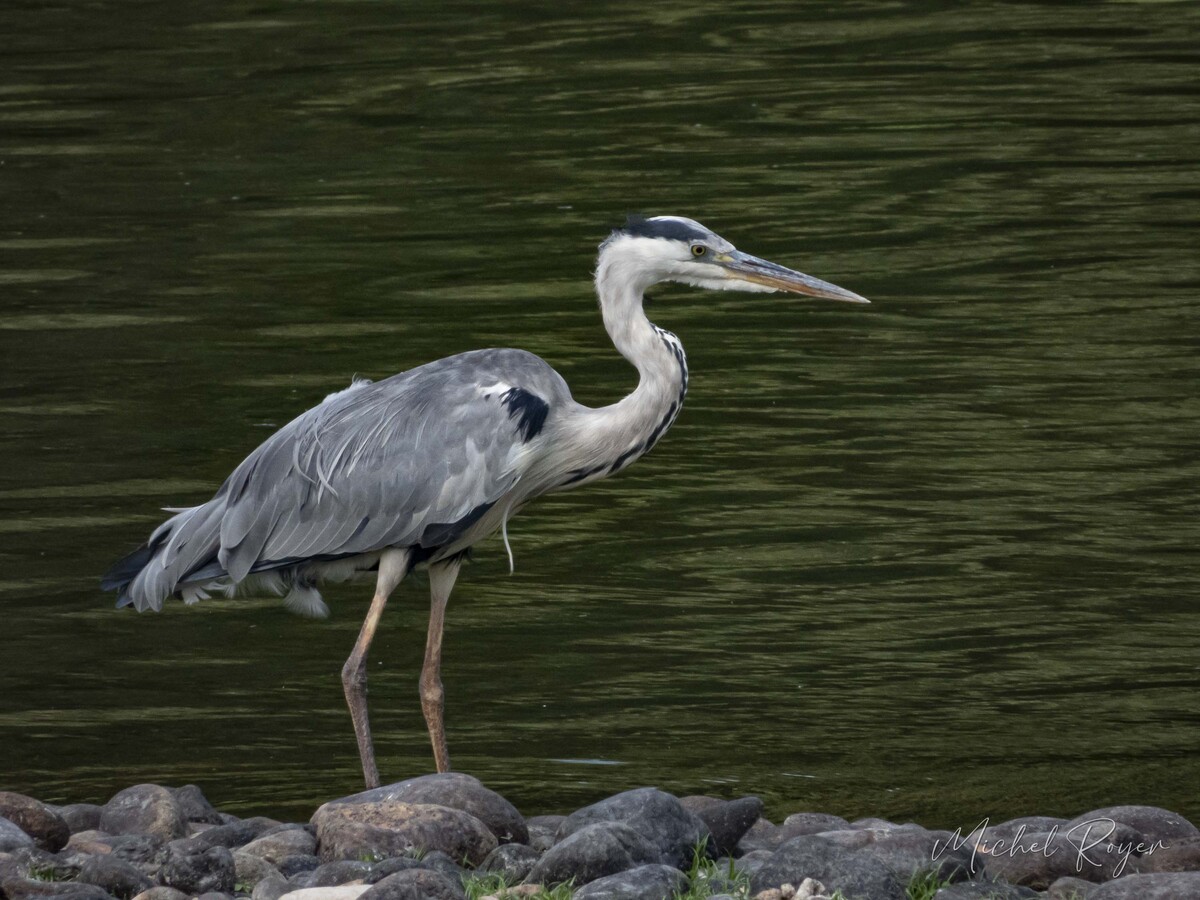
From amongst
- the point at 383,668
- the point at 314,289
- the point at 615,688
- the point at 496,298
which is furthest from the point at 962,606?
the point at 314,289

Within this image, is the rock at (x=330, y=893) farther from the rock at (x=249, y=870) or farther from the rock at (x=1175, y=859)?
the rock at (x=1175, y=859)

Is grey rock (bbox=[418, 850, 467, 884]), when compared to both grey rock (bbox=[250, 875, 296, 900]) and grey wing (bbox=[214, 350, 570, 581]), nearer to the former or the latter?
grey rock (bbox=[250, 875, 296, 900])

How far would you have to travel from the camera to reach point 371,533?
24.5 ft

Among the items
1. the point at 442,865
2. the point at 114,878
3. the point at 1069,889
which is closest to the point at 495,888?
the point at 442,865

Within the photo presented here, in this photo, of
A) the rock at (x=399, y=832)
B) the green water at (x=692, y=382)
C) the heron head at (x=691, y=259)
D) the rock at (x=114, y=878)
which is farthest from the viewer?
the green water at (x=692, y=382)

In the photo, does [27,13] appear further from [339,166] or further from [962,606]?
[962,606]

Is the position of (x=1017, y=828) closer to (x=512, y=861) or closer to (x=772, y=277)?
(x=512, y=861)

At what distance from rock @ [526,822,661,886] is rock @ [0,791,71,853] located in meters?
1.56

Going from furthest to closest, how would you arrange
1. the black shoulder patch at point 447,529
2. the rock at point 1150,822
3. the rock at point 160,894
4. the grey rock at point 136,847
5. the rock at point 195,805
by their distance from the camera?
the black shoulder patch at point 447,529 → the rock at point 195,805 → the grey rock at point 136,847 → the rock at point 1150,822 → the rock at point 160,894

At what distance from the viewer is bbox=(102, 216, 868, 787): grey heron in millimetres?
7398

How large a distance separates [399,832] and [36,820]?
1.12 m

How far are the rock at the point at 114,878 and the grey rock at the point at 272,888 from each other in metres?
0.29

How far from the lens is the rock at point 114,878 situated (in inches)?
226

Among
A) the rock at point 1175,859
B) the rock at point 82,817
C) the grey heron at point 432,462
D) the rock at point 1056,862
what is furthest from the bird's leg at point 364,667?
the rock at point 1175,859
